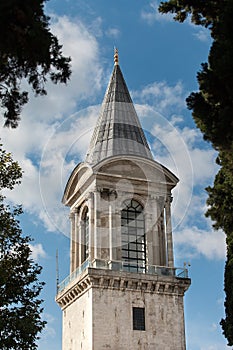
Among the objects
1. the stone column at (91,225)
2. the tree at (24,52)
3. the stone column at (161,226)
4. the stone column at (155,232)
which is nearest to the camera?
the tree at (24,52)

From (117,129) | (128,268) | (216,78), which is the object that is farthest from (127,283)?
(216,78)

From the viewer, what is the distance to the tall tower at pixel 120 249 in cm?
3394

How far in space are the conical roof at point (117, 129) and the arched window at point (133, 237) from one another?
3.19 m

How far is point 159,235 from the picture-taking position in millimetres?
38094

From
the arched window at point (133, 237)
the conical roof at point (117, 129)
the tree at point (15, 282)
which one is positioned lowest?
the tree at point (15, 282)

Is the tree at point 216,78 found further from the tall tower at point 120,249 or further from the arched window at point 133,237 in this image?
the arched window at point 133,237

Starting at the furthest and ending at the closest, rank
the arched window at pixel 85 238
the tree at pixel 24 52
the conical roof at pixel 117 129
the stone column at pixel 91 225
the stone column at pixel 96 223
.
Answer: the conical roof at pixel 117 129 < the arched window at pixel 85 238 < the stone column at pixel 91 225 < the stone column at pixel 96 223 < the tree at pixel 24 52

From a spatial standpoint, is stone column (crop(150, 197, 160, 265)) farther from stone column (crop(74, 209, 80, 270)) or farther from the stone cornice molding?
stone column (crop(74, 209, 80, 270))

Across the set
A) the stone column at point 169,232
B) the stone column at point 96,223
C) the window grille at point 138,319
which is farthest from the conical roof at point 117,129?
the window grille at point 138,319

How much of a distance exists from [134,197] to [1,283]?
55.9 feet

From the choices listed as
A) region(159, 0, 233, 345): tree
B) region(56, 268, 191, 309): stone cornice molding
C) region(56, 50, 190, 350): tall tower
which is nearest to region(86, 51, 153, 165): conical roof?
region(56, 50, 190, 350): tall tower

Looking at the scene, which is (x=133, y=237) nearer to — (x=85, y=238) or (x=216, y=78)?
(x=85, y=238)

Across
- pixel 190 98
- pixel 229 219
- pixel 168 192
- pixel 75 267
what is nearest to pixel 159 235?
pixel 168 192

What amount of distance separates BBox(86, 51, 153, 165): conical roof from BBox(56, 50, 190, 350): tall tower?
0.07m
